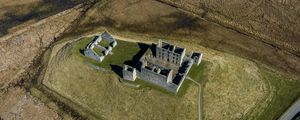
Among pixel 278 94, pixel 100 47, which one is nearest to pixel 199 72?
pixel 278 94

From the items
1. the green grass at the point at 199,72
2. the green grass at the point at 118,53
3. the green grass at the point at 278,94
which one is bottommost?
the green grass at the point at 278,94

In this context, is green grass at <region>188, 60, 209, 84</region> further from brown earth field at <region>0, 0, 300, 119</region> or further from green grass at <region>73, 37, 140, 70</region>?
green grass at <region>73, 37, 140, 70</region>

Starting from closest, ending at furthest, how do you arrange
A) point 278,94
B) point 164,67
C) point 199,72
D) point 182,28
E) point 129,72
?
point 129,72 < point 164,67 < point 278,94 < point 199,72 < point 182,28

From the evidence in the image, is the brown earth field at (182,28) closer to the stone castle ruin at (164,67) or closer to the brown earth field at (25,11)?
the brown earth field at (25,11)

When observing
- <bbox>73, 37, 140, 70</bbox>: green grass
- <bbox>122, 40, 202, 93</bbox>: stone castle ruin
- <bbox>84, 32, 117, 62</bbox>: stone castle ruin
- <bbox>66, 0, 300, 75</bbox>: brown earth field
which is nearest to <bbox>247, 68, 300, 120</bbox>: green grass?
<bbox>66, 0, 300, 75</bbox>: brown earth field

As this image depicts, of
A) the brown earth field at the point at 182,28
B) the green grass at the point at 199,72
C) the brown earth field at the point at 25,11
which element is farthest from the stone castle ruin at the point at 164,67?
the brown earth field at the point at 25,11

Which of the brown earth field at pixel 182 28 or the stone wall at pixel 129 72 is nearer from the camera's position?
the stone wall at pixel 129 72

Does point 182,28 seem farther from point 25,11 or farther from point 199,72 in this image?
point 25,11
